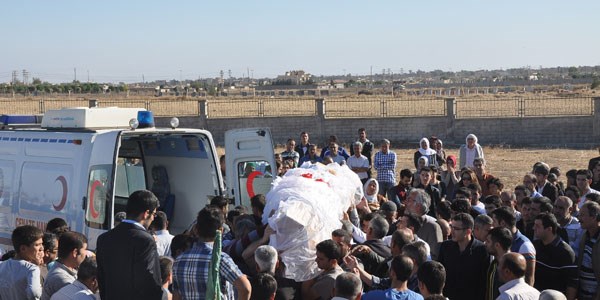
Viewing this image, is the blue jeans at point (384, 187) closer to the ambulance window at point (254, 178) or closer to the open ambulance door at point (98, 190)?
the ambulance window at point (254, 178)

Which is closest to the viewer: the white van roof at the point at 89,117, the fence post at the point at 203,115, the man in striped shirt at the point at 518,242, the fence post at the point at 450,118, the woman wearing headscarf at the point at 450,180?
the man in striped shirt at the point at 518,242

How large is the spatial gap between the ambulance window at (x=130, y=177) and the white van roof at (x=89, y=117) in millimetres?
1038

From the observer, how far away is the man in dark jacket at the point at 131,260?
588 centimetres

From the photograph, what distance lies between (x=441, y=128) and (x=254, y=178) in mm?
20781

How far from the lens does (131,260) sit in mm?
5883

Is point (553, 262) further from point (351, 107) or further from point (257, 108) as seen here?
point (257, 108)

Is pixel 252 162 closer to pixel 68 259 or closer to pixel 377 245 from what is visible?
pixel 377 245

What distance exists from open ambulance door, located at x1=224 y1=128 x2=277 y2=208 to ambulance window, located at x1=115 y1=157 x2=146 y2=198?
1.31 metres

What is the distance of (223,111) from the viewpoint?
1797 inches

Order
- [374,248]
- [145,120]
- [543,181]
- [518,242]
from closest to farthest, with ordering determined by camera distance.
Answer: [518,242]
[374,248]
[145,120]
[543,181]

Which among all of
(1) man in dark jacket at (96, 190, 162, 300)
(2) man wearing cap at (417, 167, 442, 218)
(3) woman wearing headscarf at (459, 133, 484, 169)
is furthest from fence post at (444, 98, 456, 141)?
(1) man in dark jacket at (96, 190, 162, 300)

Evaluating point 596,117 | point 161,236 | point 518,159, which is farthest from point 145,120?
point 596,117

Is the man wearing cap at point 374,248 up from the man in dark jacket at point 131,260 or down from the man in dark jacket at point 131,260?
down

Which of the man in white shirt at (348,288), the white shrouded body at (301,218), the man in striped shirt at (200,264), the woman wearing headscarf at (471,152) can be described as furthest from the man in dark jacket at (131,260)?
the woman wearing headscarf at (471,152)
